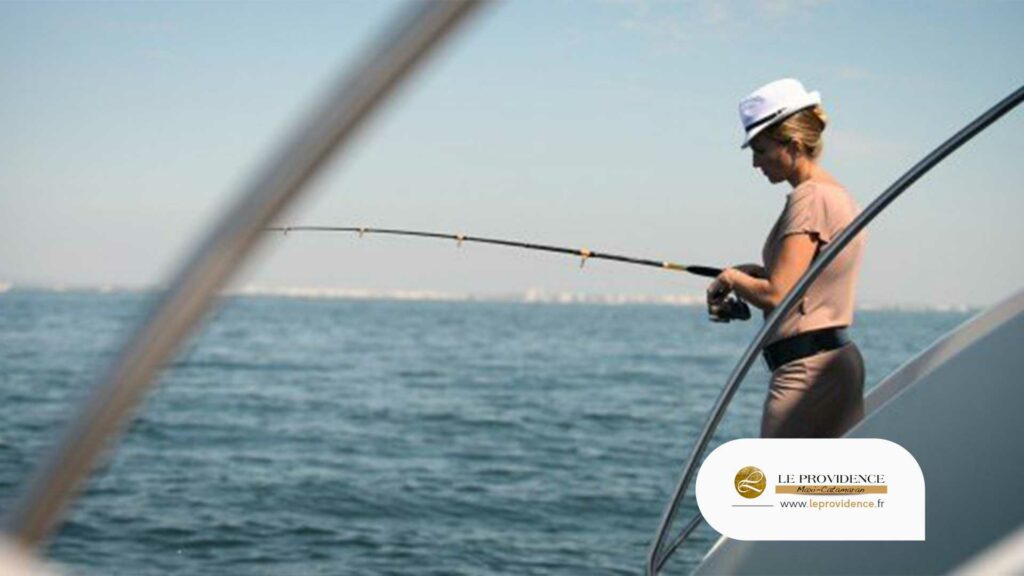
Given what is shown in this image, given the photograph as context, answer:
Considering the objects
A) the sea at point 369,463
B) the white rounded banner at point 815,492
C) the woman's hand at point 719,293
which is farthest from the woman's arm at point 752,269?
the sea at point 369,463

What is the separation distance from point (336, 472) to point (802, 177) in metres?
12.3

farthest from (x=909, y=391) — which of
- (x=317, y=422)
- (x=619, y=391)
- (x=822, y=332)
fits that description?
(x=619, y=391)

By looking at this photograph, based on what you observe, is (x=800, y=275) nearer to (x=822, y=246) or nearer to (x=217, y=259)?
(x=822, y=246)

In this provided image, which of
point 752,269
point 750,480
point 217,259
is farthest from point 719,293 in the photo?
point 217,259

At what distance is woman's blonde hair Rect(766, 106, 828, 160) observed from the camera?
8.39 ft

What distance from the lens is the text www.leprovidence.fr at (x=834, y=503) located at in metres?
2.12

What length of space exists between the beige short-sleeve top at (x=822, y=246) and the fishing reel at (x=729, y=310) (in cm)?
32

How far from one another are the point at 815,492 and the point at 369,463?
13692 mm

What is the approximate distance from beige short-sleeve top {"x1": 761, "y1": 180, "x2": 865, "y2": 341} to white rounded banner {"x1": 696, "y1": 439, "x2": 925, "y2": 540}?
266mm

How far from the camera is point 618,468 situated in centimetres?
1548

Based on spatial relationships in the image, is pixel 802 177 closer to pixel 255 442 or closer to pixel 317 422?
pixel 255 442

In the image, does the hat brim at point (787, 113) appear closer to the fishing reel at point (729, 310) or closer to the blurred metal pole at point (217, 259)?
the fishing reel at point (729, 310)

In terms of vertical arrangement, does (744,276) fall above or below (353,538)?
above

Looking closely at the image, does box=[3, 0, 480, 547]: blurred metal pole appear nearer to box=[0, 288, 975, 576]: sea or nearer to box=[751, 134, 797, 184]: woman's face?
box=[0, 288, 975, 576]: sea
